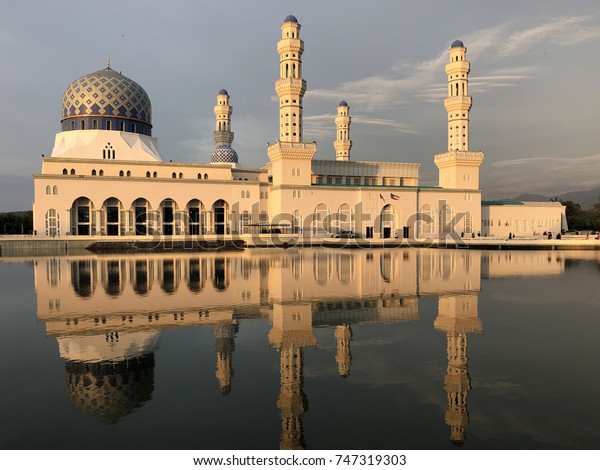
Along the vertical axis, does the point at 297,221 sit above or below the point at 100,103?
below

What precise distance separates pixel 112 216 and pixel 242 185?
50.9ft

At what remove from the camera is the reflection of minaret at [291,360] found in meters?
5.81

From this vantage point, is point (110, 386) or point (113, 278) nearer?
point (110, 386)

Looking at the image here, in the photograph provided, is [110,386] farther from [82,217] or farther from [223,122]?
[223,122]

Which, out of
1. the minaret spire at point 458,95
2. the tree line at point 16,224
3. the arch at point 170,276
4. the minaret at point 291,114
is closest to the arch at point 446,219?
the minaret spire at point 458,95

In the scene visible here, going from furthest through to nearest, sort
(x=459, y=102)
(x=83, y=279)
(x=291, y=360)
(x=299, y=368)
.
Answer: (x=459, y=102) < (x=83, y=279) < (x=291, y=360) < (x=299, y=368)

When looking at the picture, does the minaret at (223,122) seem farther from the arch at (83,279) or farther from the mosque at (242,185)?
the arch at (83,279)

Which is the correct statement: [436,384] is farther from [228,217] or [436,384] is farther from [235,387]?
[228,217]

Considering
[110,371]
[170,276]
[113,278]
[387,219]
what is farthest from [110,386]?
[387,219]

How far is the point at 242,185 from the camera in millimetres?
53469

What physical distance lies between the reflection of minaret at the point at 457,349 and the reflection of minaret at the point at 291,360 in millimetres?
2093

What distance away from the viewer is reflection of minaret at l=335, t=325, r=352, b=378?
27.3 ft

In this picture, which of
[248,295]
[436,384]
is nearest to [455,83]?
[248,295]

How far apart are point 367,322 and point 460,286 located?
7717mm
